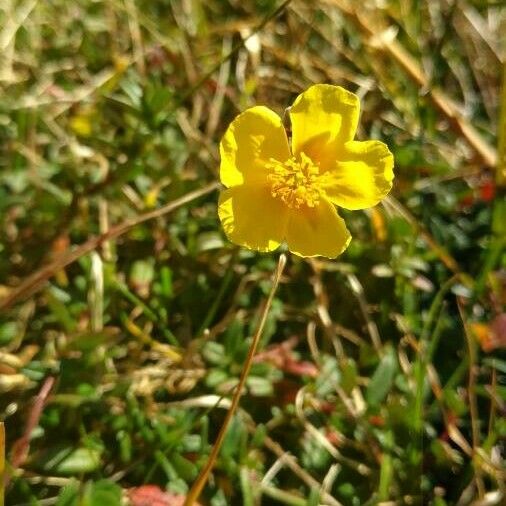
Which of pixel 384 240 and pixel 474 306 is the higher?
pixel 384 240

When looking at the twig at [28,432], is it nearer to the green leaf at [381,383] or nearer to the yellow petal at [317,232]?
the yellow petal at [317,232]

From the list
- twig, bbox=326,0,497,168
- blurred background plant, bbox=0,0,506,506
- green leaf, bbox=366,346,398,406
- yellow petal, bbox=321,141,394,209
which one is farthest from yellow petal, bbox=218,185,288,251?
twig, bbox=326,0,497,168

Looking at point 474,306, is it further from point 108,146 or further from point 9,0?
point 9,0

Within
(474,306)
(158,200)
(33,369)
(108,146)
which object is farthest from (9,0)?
(474,306)

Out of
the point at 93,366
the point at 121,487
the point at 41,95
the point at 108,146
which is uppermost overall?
the point at 41,95

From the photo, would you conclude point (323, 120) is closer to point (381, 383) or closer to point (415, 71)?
point (381, 383)

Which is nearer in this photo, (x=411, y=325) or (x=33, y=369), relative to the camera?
(x=33, y=369)

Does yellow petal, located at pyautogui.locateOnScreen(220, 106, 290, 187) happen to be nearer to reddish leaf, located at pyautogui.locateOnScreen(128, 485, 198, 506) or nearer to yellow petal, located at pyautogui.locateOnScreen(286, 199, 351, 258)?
yellow petal, located at pyautogui.locateOnScreen(286, 199, 351, 258)

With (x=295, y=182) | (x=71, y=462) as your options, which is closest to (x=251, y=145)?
(x=295, y=182)
